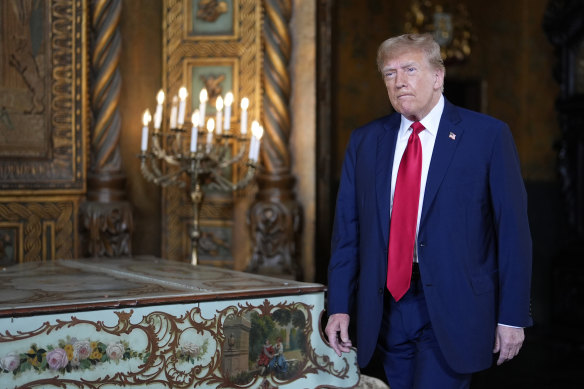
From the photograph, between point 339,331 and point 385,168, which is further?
point 339,331

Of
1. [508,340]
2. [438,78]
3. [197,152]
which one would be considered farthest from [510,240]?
[197,152]

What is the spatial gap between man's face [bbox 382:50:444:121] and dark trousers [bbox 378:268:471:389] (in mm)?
483

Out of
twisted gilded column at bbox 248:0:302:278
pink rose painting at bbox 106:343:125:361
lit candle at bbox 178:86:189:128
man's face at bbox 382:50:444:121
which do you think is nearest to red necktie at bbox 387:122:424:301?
man's face at bbox 382:50:444:121

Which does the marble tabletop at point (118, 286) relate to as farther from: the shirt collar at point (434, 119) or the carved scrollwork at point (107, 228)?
the carved scrollwork at point (107, 228)

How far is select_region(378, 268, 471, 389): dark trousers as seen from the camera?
2.33 m

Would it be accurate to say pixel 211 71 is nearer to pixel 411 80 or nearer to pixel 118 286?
pixel 118 286

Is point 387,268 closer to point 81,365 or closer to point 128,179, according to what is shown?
point 81,365

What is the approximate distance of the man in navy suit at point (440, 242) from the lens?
2312 mm

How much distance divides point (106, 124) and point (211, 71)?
2.35 feet

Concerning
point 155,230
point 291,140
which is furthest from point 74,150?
point 291,140

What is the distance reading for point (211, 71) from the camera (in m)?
5.20

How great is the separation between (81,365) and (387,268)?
90cm

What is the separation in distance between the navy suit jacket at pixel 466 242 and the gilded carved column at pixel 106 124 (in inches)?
107

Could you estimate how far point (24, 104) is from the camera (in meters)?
4.86
